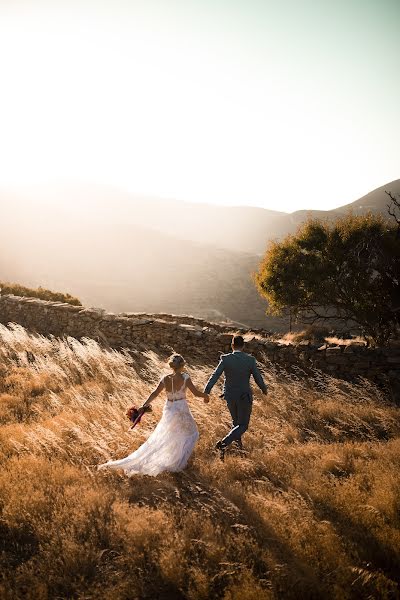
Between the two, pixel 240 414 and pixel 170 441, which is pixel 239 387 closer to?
pixel 240 414

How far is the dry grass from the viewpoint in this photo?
3.31 metres

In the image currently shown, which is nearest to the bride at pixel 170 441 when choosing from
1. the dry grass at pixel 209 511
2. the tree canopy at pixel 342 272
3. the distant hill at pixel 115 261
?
the dry grass at pixel 209 511

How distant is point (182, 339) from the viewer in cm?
1327

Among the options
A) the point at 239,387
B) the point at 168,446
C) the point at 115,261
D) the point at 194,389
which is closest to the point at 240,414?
the point at 239,387

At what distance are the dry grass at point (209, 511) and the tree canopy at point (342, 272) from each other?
10.4 m

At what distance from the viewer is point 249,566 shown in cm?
349

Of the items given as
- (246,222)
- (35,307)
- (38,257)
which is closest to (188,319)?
(35,307)

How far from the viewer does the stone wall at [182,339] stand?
31.8 feet

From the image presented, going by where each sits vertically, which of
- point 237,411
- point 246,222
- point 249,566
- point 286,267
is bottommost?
point 249,566

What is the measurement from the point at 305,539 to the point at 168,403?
2422 mm

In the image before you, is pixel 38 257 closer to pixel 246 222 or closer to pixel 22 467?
pixel 22 467

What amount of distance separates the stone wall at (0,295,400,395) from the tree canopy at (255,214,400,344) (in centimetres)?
453

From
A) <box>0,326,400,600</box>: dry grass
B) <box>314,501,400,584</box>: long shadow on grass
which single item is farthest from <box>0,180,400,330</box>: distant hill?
<box>314,501,400,584</box>: long shadow on grass

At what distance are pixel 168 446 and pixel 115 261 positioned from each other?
53061 mm
